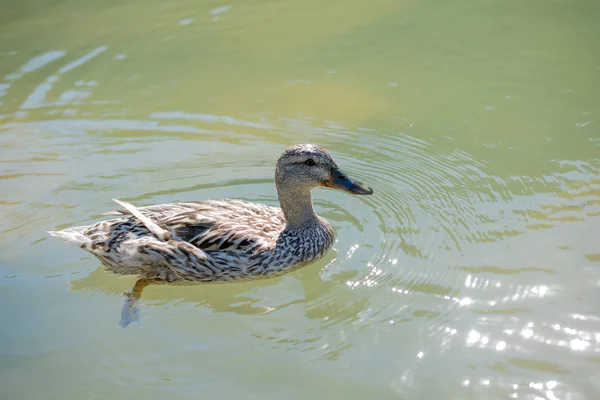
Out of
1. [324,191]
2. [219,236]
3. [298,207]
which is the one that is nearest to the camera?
[219,236]

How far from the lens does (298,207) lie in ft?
22.4

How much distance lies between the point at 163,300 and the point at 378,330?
1.83 metres

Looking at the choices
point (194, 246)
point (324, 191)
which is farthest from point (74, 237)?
point (324, 191)

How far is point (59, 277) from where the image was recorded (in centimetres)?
646

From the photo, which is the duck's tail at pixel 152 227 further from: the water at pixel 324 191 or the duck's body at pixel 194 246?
the water at pixel 324 191

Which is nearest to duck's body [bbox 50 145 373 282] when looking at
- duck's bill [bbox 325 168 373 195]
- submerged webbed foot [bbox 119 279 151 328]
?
duck's bill [bbox 325 168 373 195]

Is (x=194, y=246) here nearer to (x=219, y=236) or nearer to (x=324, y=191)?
(x=219, y=236)

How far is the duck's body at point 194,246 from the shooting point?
6.23 metres

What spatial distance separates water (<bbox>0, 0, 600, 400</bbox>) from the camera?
5328 mm

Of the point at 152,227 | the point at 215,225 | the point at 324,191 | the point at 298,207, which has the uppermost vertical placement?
the point at 152,227

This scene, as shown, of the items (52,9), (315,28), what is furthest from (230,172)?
(52,9)

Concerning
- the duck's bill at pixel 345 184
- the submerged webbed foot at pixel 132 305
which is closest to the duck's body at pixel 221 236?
the duck's bill at pixel 345 184

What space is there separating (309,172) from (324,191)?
3.93 feet

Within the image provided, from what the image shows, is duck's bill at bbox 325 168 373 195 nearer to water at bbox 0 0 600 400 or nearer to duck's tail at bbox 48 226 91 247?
water at bbox 0 0 600 400
